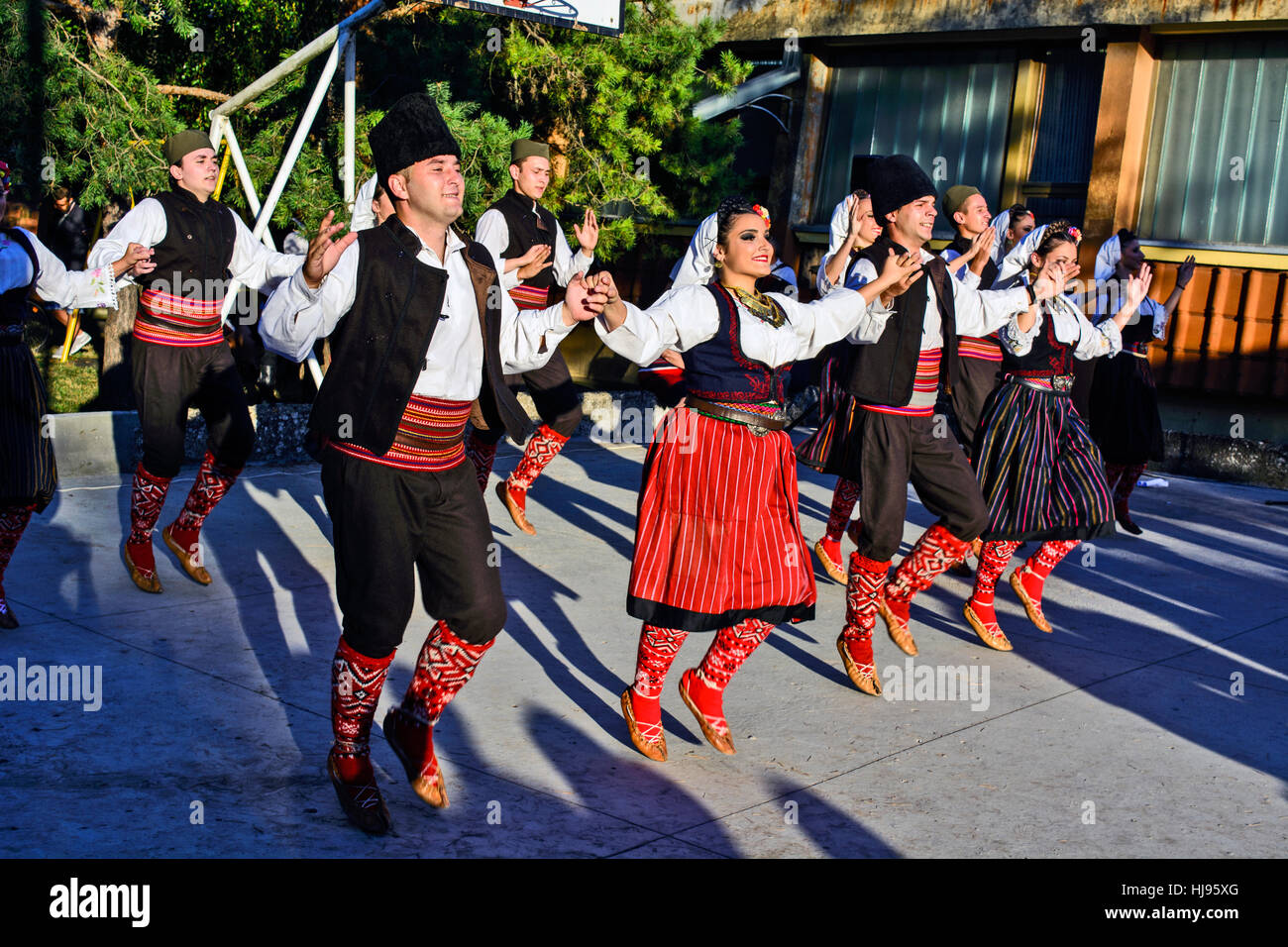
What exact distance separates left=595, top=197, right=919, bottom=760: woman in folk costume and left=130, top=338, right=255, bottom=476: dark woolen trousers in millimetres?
2361

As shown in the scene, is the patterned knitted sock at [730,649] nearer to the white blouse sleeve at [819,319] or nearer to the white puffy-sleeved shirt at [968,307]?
the white blouse sleeve at [819,319]

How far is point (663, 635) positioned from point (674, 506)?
0.43 metres

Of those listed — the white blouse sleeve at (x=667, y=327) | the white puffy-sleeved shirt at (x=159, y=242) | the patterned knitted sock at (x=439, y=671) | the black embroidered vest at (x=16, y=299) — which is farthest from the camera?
the white puffy-sleeved shirt at (x=159, y=242)

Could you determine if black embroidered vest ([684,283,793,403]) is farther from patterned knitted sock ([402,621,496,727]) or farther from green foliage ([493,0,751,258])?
green foliage ([493,0,751,258])

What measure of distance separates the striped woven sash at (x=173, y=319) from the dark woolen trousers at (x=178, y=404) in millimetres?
36

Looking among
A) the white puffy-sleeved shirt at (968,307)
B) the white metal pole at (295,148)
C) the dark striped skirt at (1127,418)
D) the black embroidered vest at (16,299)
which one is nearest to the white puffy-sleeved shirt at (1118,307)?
the dark striped skirt at (1127,418)

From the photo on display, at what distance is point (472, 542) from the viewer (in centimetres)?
373

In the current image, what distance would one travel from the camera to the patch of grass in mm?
10148

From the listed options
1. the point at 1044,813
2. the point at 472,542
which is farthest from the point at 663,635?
the point at 1044,813

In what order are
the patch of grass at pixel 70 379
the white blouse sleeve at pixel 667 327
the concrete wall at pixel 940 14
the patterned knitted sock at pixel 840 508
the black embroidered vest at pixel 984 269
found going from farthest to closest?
1. the concrete wall at pixel 940 14
2. the patch of grass at pixel 70 379
3. the patterned knitted sock at pixel 840 508
4. the black embroidered vest at pixel 984 269
5. the white blouse sleeve at pixel 667 327

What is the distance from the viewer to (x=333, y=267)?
345 cm

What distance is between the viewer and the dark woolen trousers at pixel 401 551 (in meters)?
3.59

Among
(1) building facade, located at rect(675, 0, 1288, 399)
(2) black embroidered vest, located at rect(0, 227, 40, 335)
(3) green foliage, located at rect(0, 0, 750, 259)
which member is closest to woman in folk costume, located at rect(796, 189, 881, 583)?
(2) black embroidered vest, located at rect(0, 227, 40, 335)
